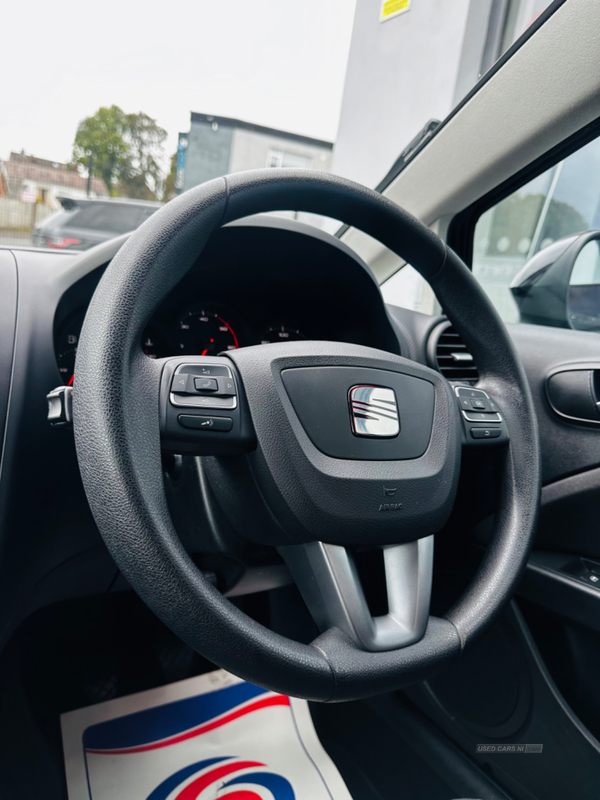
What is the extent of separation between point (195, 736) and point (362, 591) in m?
0.68

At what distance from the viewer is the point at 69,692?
46.1 inches

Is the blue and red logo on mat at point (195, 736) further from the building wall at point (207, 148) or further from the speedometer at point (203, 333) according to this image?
the building wall at point (207, 148)

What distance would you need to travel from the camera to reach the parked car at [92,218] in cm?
243

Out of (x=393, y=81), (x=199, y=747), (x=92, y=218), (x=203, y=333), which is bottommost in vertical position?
(x=199, y=747)

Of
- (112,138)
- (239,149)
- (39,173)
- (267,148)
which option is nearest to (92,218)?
(39,173)

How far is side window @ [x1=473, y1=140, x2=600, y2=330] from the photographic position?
1.36 metres

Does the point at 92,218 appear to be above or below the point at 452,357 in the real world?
above

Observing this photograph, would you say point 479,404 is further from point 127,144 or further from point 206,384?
point 127,144

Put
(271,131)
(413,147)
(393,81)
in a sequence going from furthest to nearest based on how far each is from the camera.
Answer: (271,131) → (393,81) → (413,147)

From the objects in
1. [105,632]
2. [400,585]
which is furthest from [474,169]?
[105,632]

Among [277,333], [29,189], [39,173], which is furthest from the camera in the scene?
[39,173]

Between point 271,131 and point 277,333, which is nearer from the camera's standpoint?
point 277,333

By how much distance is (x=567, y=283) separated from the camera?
4.62ft

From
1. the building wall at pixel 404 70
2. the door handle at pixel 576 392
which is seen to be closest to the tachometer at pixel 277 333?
the door handle at pixel 576 392
